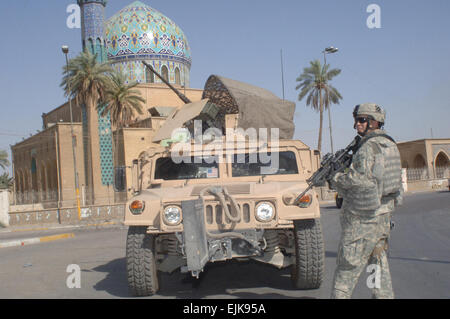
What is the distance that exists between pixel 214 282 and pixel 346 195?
9.14 feet

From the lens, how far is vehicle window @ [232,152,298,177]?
6445 mm

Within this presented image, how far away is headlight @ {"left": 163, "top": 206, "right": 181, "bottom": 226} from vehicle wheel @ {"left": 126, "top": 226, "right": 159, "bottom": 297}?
44cm

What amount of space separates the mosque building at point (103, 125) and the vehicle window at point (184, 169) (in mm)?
19398

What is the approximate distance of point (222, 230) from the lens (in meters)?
5.05

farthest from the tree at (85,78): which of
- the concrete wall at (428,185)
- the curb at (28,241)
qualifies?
the concrete wall at (428,185)

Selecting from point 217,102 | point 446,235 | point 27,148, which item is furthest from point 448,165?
point 217,102

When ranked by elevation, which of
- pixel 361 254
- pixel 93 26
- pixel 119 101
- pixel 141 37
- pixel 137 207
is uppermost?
pixel 141 37

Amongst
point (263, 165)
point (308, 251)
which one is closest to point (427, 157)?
point (263, 165)

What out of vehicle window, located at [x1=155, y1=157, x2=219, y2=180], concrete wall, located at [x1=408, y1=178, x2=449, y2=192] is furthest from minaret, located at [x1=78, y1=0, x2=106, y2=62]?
vehicle window, located at [x1=155, y1=157, x2=219, y2=180]

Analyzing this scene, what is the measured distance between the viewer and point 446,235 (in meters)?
10.4

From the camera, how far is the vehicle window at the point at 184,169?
6.48 m

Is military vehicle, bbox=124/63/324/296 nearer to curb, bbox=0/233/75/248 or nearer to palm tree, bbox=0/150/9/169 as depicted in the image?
curb, bbox=0/233/75/248

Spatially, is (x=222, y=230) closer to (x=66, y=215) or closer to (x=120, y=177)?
(x=120, y=177)

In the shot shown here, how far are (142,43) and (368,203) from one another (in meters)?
39.7
